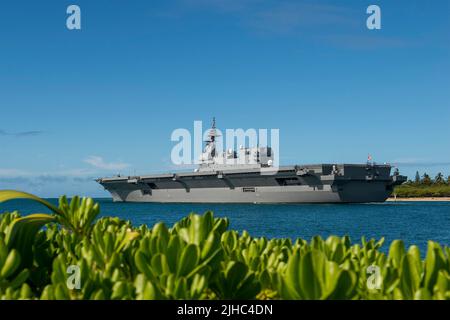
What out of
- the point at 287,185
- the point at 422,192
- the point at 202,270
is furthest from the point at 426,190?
the point at 202,270

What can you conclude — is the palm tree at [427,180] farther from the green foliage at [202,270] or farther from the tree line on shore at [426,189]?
the green foliage at [202,270]

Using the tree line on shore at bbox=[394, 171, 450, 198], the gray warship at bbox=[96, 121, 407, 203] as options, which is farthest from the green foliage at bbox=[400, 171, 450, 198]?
the gray warship at bbox=[96, 121, 407, 203]

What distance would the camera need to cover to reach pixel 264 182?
68312 millimetres

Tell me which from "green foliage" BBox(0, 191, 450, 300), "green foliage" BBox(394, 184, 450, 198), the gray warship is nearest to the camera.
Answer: "green foliage" BBox(0, 191, 450, 300)

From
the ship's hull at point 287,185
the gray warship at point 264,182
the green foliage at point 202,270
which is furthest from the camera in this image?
the gray warship at point 264,182

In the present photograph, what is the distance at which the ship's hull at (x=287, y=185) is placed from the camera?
64000 millimetres

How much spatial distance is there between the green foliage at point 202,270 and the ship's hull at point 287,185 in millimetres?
60108

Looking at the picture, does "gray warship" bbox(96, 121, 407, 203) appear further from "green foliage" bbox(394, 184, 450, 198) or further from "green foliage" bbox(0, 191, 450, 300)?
"green foliage" bbox(0, 191, 450, 300)

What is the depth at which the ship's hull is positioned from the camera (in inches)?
2520

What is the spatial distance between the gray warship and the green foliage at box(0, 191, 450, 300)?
197 ft

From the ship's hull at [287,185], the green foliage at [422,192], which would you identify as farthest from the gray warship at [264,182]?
the green foliage at [422,192]

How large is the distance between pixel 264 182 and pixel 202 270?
66488 millimetres

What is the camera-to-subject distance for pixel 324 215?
5178cm
